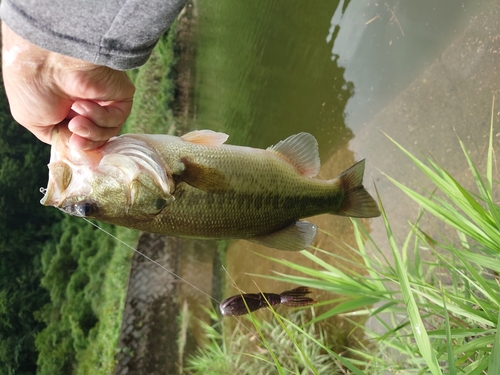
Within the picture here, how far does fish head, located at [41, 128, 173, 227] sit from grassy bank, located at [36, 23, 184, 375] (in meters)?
4.01

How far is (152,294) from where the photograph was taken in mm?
5203

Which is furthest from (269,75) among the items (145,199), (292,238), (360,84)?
→ (145,199)

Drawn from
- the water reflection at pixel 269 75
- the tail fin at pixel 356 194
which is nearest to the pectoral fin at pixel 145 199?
the tail fin at pixel 356 194

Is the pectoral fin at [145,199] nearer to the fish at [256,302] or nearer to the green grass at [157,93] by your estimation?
the fish at [256,302]

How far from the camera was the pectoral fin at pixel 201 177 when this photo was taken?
1702 mm

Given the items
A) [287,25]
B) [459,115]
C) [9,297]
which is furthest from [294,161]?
[9,297]

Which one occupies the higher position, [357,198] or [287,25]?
[287,25]

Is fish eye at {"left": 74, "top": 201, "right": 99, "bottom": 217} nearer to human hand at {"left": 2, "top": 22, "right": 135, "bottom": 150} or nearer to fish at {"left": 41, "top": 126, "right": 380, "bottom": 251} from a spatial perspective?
fish at {"left": 41, "top": 126, "right": 380, "bottom": 251}

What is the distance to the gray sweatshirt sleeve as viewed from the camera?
1039 millimetres

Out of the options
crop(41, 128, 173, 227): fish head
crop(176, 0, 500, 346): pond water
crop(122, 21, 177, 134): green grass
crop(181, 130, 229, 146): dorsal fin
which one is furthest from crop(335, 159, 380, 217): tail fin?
crop(122, 21, 177, 134): green grass

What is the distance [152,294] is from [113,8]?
15.5 ft

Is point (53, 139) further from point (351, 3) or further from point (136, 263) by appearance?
point (136, 263)

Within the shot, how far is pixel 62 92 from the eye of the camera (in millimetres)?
1423

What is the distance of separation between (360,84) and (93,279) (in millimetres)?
4775
